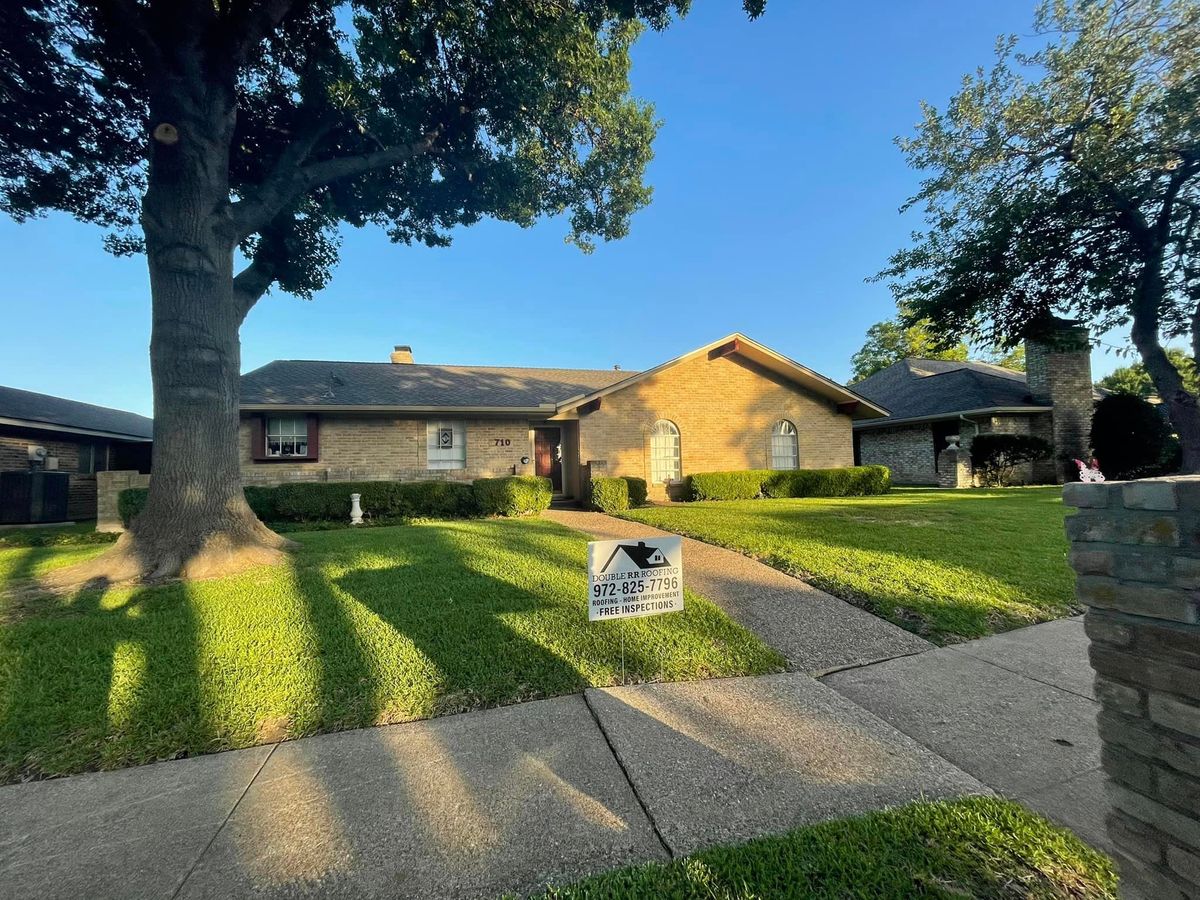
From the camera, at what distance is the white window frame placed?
12.6m

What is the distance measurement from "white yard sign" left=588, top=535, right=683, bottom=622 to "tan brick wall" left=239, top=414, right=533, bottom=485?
35.7ft

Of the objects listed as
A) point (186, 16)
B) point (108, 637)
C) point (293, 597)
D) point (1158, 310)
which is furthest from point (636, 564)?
point (1158, 310)

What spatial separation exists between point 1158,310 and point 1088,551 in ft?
70.4

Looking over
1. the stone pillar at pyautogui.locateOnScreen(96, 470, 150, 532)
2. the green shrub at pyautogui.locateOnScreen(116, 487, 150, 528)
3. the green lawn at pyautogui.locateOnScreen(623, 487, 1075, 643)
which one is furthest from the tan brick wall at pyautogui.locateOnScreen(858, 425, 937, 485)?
the stone pillar at pyautogui.locateOnScreen(96, 470, 150, 532)

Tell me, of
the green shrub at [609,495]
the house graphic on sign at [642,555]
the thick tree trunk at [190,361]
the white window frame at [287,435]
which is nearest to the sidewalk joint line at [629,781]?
the house graphic on sign at [642,555]

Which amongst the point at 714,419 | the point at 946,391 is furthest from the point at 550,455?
the point at 946,391

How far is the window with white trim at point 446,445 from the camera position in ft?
45.1

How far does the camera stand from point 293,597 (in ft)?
16.8

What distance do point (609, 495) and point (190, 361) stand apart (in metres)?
8.59

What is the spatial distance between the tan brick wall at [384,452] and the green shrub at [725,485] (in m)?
5.22

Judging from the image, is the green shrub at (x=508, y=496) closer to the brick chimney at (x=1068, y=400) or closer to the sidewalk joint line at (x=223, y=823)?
the sidewalk joint line at (x=223, y=823)

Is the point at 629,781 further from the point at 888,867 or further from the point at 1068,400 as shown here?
the point at 1068,400

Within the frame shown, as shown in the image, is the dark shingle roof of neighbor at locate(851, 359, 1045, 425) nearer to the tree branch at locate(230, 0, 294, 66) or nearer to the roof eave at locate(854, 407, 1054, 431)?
the roof eave at locate(854, 407, 1054, 431)

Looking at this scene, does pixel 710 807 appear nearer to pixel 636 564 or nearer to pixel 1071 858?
pixel 1071 858
